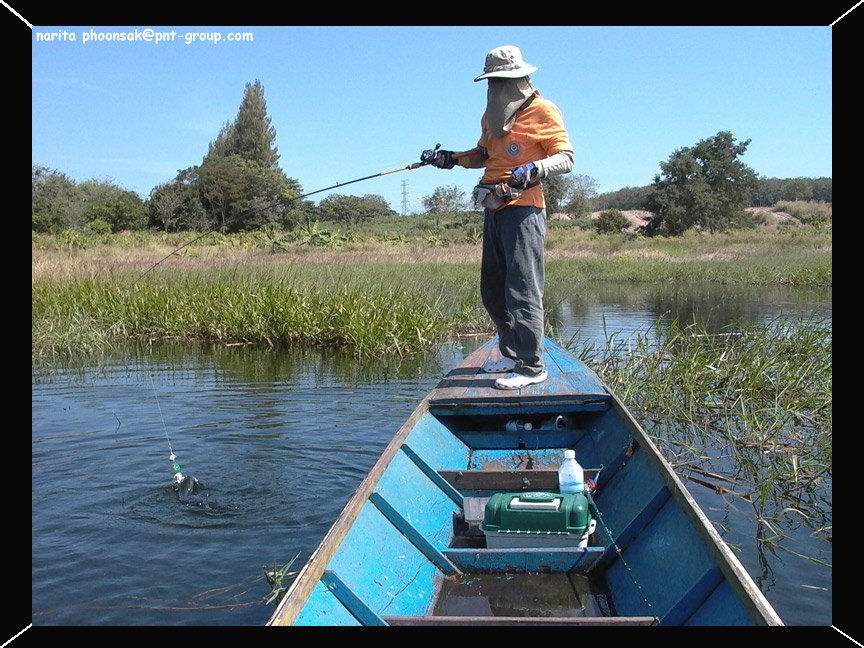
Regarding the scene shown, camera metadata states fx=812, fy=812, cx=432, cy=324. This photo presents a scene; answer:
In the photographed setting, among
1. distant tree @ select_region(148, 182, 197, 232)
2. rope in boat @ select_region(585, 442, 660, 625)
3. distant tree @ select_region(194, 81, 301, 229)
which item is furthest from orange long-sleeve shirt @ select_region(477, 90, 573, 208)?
distant tree @ select_region(148, 182, 197, 232)

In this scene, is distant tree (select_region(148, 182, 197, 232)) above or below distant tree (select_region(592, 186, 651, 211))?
below

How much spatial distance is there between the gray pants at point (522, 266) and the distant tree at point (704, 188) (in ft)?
149

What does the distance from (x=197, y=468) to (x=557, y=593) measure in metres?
3.30

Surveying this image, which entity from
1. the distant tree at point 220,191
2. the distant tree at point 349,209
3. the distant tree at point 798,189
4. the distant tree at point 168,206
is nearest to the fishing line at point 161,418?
the distant tree at point 168,206

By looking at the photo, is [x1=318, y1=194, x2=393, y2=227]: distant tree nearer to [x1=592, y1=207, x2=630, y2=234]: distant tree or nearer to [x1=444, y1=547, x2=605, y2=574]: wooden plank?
[x1=592, y1=207, x2=630, y2=234]: distant tree

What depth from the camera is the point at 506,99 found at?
484cm

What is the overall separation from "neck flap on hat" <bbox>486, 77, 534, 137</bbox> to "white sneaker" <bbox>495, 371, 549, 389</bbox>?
153 centimetres

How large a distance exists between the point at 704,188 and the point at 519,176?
4637 centimetres

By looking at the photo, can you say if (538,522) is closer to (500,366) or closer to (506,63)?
(500,366)

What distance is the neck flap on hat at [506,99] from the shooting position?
4832 mm

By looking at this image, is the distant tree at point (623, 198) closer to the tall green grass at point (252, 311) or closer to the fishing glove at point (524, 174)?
the tall green grass at point (252, 311)

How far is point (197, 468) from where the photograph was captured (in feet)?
19.1

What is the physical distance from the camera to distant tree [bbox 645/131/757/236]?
4794 centimetres
